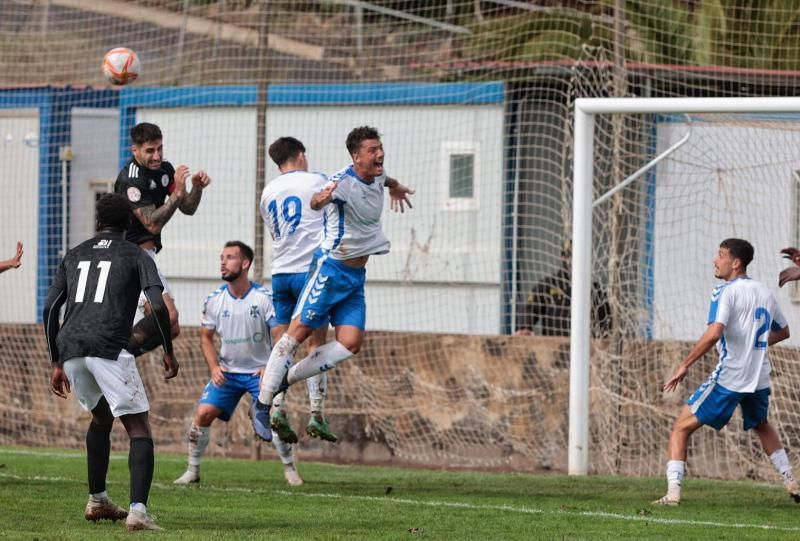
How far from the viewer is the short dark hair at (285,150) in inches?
474

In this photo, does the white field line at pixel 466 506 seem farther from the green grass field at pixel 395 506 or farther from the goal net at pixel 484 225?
the goal net at pixel 484 225

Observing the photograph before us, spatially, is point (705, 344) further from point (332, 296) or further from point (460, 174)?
point (460, 174)

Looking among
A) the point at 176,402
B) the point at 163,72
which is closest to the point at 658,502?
the point at 176,402

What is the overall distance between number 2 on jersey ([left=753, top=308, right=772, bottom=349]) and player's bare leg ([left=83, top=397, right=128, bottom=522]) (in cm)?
515

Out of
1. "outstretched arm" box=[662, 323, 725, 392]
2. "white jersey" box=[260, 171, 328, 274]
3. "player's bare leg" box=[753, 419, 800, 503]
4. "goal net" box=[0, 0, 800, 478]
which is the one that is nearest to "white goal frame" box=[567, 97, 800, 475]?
"goal net" box=[0, 0, 800, 478]

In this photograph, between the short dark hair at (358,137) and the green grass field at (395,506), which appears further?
the short dark hair at (358,137)

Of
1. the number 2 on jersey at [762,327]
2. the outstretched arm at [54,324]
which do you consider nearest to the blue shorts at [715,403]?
the number 2 on jersey at [762,327]

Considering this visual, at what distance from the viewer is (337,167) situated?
18.5 metres

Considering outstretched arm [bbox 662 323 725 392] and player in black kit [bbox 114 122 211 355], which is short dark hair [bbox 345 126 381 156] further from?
outstretched arm [bbox 662 323 725 392]

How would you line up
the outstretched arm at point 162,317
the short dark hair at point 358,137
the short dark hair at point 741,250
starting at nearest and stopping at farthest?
the outstretched arm at point 162,317 < the short dark hair at point 358,137 < the short dark hair at point 741,250

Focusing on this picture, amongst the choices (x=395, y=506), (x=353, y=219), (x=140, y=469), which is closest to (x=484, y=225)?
(x=353, y=219)

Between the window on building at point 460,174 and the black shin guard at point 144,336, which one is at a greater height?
the window on building at point 460,174

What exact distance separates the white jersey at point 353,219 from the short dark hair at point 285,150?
110 cm

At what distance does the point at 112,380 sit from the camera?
859 cm
